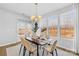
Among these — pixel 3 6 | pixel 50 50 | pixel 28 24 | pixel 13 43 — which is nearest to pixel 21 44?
pixel 13 43

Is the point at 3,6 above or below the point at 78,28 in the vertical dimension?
above

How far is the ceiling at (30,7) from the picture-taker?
2098 mm

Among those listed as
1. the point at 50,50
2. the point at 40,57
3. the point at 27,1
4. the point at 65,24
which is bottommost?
the point at 40,57

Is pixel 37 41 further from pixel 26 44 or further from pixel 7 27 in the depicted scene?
pixel 7 27

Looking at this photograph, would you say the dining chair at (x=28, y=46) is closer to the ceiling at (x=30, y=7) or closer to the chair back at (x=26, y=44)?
the chair back at (x=26, y=44)

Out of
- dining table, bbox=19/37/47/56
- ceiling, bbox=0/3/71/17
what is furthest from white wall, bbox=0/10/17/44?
dining table, bbox=19/37/47/56

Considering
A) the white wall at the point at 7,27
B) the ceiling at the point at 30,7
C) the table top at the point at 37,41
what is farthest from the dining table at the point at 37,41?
the ceiling at the point at 30,7

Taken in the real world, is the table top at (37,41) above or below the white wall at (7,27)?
below

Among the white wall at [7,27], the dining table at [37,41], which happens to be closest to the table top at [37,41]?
the dining table at [37,41]

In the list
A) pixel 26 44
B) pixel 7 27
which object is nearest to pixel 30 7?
pixel 7 27

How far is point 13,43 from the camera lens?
2082 millimetres

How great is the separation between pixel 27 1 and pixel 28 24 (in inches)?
17.8

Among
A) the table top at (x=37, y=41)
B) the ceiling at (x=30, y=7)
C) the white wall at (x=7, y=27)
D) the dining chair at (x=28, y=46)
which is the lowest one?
the dining chair at (x=28, y=46)

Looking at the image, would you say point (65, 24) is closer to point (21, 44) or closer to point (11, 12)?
point (21, 44)
